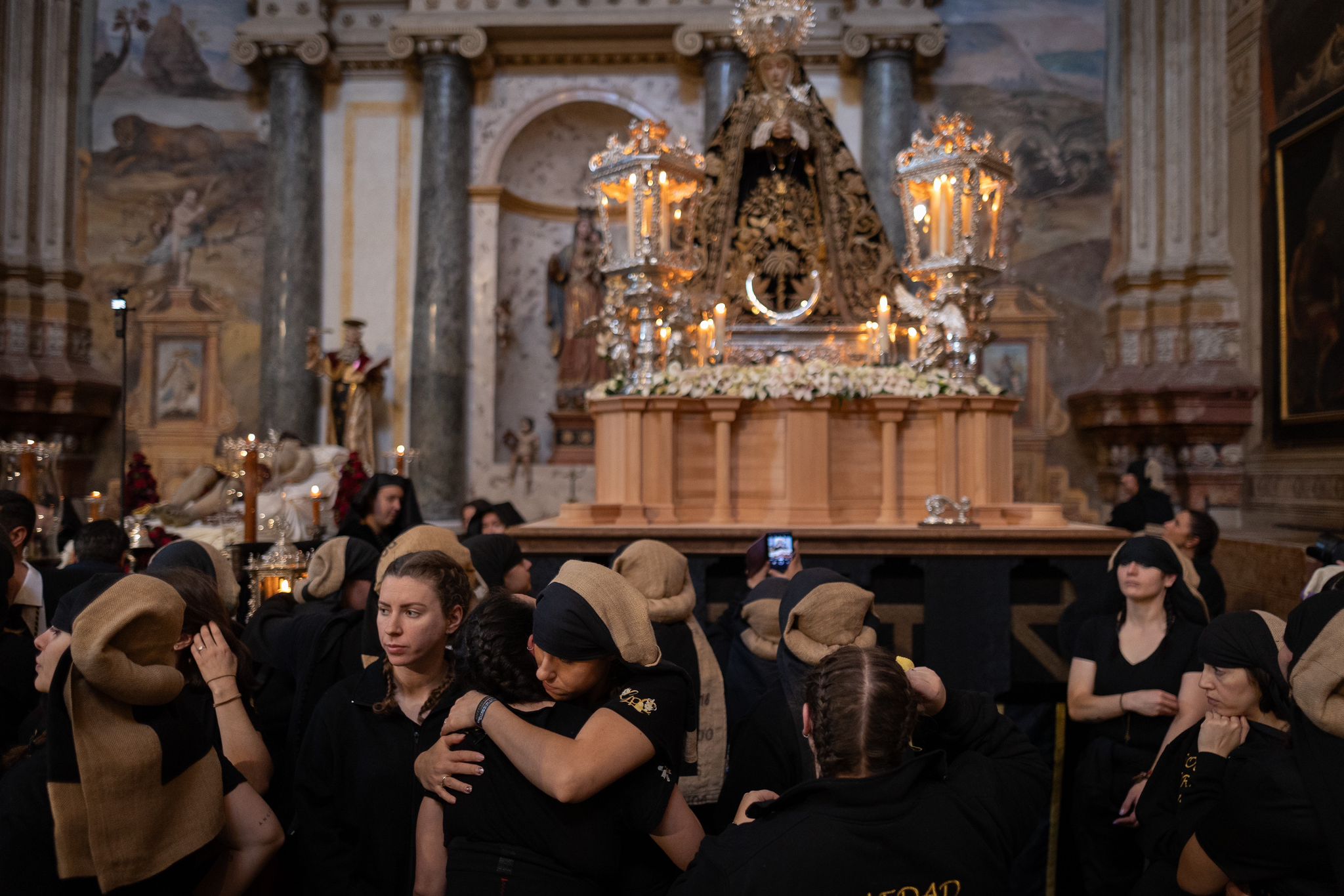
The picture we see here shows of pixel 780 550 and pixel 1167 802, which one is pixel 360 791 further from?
pixel 780 550

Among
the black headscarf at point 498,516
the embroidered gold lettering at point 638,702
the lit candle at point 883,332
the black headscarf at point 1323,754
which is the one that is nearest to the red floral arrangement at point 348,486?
the black headscarf at point 498,516

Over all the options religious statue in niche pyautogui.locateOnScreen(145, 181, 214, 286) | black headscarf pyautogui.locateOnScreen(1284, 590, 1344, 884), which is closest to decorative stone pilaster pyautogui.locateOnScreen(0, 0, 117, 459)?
religious statue in niche pyautogui.locateOnScreen(145, 181, 214, 286)

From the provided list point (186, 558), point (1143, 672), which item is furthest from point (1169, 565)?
point (186, 558)

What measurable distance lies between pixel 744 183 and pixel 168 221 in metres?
9.65

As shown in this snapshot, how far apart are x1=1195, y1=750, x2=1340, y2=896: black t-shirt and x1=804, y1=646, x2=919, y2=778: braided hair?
0.89 metres

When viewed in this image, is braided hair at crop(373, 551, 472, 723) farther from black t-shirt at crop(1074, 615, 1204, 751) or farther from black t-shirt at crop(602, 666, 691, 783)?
black t-shirt at crop(1074, 615, 1204, 751)

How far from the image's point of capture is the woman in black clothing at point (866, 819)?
206 cm

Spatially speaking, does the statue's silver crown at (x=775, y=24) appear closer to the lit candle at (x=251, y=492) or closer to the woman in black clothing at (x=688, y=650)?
the lit candle at (x=251, y=492)

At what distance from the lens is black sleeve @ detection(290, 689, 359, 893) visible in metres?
2.94

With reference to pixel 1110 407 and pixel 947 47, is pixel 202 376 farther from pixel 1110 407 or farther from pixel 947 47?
pixel 1110 407

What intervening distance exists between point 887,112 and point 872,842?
13647 mm

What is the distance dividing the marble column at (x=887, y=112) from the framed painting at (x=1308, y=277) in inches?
180

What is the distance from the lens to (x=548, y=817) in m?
2.38

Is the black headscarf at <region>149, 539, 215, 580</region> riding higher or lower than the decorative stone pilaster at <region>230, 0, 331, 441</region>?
lower
